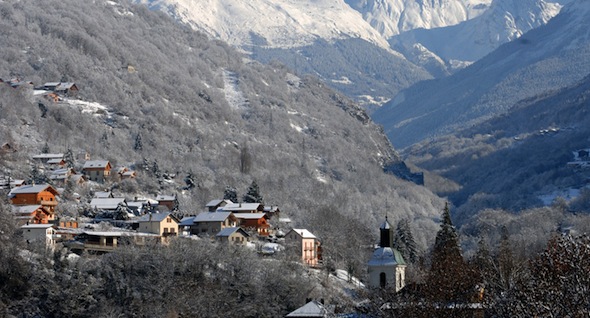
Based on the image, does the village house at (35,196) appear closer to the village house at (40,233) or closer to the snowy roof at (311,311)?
the village house at (40,233)

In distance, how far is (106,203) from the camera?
12462 centimetres

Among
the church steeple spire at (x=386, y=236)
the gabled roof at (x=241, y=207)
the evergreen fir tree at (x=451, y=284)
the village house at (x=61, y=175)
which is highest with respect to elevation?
the village house at (x=61, y=175)

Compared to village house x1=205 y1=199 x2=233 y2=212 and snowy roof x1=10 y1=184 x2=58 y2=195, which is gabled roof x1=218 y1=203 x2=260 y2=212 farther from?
snowy roof x1=10 y1=184 x2=58 y2=195

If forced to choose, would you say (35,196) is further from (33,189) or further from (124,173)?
(124,173)

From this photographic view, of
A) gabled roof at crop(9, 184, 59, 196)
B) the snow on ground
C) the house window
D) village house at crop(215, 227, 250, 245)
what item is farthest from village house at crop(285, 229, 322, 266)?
the snow on ground

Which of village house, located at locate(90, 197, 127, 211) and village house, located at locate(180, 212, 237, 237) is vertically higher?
village house, located at locate(90, 197, 127, 211)

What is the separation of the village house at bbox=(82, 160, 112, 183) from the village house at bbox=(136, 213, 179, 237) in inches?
1065

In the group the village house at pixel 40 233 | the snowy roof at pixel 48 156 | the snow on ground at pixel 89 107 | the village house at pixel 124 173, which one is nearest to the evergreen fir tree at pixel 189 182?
the village house at pixel 124 173

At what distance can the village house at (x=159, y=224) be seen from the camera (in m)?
114

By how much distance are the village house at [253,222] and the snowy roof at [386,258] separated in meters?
28.5

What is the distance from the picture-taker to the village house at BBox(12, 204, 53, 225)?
108500 mm

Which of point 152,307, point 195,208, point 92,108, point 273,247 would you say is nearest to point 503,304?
point 152,307

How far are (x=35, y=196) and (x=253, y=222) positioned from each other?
76.5 ft

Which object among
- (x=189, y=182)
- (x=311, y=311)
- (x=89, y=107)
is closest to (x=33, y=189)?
(x=311, y=311)
